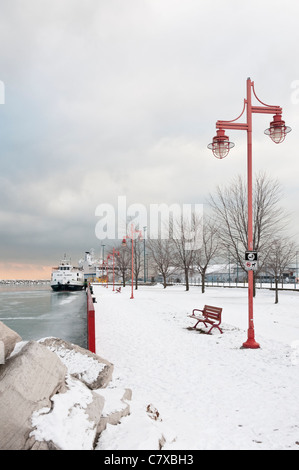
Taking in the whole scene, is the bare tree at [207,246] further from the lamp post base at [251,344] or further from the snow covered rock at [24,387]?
the snow covered rock at [24,387]

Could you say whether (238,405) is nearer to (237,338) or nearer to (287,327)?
(237,338)

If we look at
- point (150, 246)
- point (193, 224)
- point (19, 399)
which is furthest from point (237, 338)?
point (150, 246)

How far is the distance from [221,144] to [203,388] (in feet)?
21.0

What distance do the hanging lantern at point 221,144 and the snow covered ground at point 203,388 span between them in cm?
532

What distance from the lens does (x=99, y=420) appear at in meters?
3.95

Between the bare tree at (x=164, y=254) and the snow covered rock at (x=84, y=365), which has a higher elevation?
the bare tree at (x=164, y=254)

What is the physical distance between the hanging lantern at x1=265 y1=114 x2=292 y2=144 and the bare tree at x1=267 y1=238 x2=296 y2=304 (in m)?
14.5

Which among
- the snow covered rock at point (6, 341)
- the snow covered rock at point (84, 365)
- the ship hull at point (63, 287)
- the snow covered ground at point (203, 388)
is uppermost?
the snow covered rock at point (6, 341)

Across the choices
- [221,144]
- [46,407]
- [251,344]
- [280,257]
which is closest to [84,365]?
[46,407]

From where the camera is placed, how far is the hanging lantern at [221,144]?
31.1 feet

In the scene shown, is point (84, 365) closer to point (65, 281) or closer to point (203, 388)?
point (203, 388)

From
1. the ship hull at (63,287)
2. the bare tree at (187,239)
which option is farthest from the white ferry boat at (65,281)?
the bare tree at (187,239)

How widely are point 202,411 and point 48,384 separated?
2.39 metres

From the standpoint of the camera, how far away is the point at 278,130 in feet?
31.4
